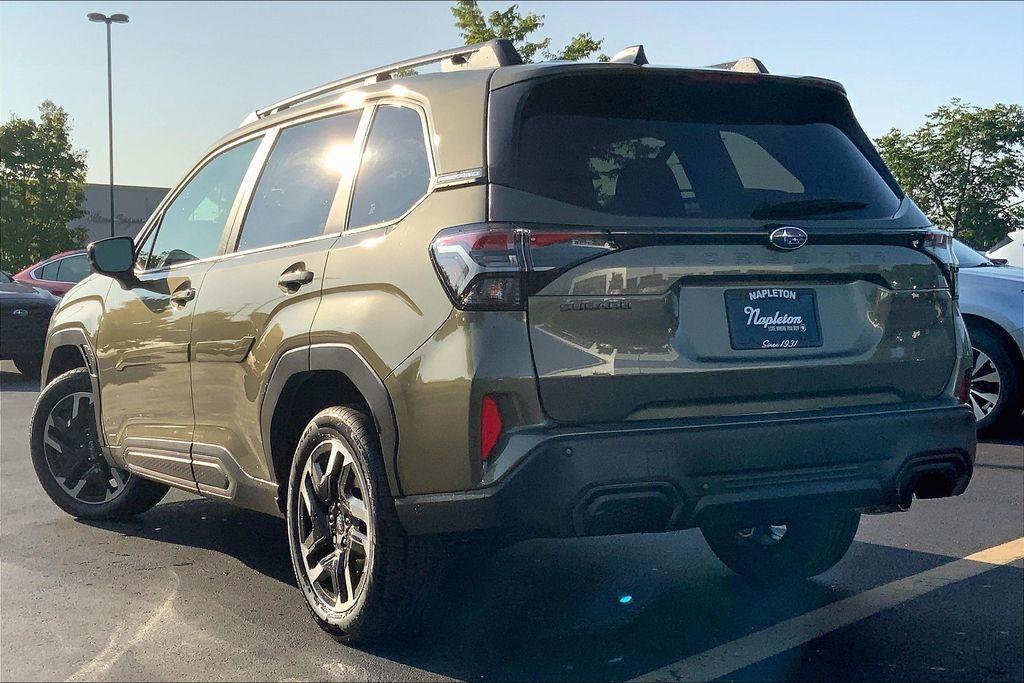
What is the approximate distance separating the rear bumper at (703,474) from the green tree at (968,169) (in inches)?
64.7

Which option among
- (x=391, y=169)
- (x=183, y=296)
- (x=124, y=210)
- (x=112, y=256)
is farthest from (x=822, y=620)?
(x=124, y=210)

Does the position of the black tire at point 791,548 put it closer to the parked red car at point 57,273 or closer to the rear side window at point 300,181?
the rear side window at point 300,181

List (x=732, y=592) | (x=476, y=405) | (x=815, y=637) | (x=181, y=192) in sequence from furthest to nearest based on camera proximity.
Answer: (x=181, y=192), (x=732, y=592), (x=815, y=637), (x=476, y=405)

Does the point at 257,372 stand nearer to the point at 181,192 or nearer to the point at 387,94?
the point at 387,94

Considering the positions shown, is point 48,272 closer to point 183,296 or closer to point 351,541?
point 183,296

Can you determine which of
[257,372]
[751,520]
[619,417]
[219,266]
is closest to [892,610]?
[751,520]

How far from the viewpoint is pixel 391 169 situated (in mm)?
4090

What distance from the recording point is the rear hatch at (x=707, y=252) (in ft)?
11.4

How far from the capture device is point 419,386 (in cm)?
357

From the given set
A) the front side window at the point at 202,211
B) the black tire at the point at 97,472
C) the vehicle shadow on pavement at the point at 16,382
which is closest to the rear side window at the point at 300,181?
the front side window at the point at 202,211

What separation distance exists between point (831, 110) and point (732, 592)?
1.91 metres

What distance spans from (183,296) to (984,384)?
619 cm

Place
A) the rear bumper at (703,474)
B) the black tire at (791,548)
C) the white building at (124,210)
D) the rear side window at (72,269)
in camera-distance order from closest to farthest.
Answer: the rear bumper at (703,474) → the black tire at (791,548) → the rear side window at (72,269) → the white building at (124,210)

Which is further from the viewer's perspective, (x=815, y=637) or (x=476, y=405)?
(x=815, y=637)
